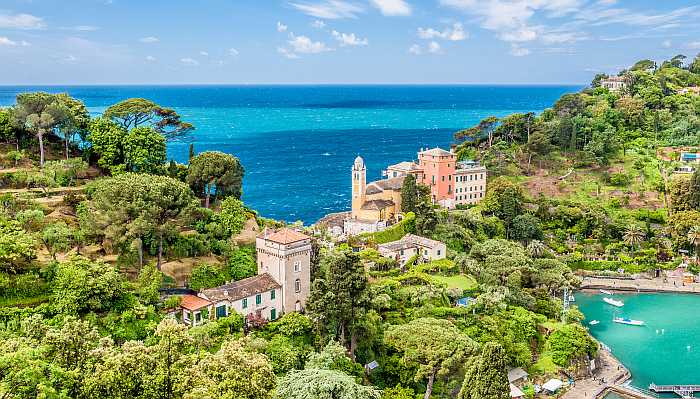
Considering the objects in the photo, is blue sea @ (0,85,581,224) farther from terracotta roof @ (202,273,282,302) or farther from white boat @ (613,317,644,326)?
white boat @ (613,317,644,326)

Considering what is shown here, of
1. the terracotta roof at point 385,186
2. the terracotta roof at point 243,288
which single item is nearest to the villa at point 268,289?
the terracotta roof at point 243,288

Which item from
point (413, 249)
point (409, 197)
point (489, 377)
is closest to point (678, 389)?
point (489, 377)

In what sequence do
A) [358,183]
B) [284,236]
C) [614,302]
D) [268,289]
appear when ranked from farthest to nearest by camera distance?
[358,183] < [614,302] < [284,236] < [268,289]

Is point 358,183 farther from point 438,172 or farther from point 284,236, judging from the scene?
point 284,236

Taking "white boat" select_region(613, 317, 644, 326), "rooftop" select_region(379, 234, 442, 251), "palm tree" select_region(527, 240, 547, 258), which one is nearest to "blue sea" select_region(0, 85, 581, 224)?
"rooftop" select_region(379, 234, 442, 251)

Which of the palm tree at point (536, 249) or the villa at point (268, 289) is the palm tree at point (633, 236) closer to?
the palm tree at point (536, 249)
